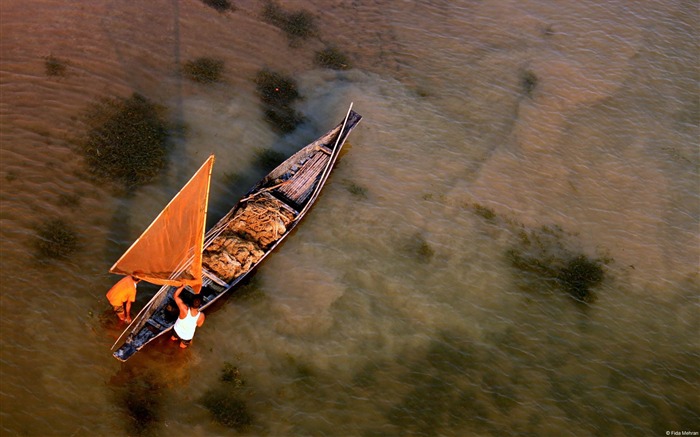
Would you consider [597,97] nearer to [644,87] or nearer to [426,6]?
[644,87]

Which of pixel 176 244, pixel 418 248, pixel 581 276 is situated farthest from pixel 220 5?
pixel 581 276

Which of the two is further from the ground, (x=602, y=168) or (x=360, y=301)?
(x=602, y=168)

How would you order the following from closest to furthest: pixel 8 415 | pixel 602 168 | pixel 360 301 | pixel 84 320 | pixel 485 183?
pixel 8 415
pixel 84 320
pixel 360 301
pixel 485 183
pixel 602 168

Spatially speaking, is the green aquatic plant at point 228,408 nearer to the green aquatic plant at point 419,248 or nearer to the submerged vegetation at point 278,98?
the green aquatic plant at point 419,248

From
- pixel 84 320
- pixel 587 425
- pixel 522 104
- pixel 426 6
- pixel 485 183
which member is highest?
pixel 426 6

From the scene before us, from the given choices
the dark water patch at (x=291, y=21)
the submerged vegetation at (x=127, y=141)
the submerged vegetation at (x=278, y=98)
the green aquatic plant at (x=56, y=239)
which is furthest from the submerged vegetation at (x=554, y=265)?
the green aquatic plant at (x=56, y=239)

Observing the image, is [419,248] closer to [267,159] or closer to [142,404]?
[267,159]

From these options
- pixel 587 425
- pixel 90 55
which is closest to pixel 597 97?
pixel 587 425
